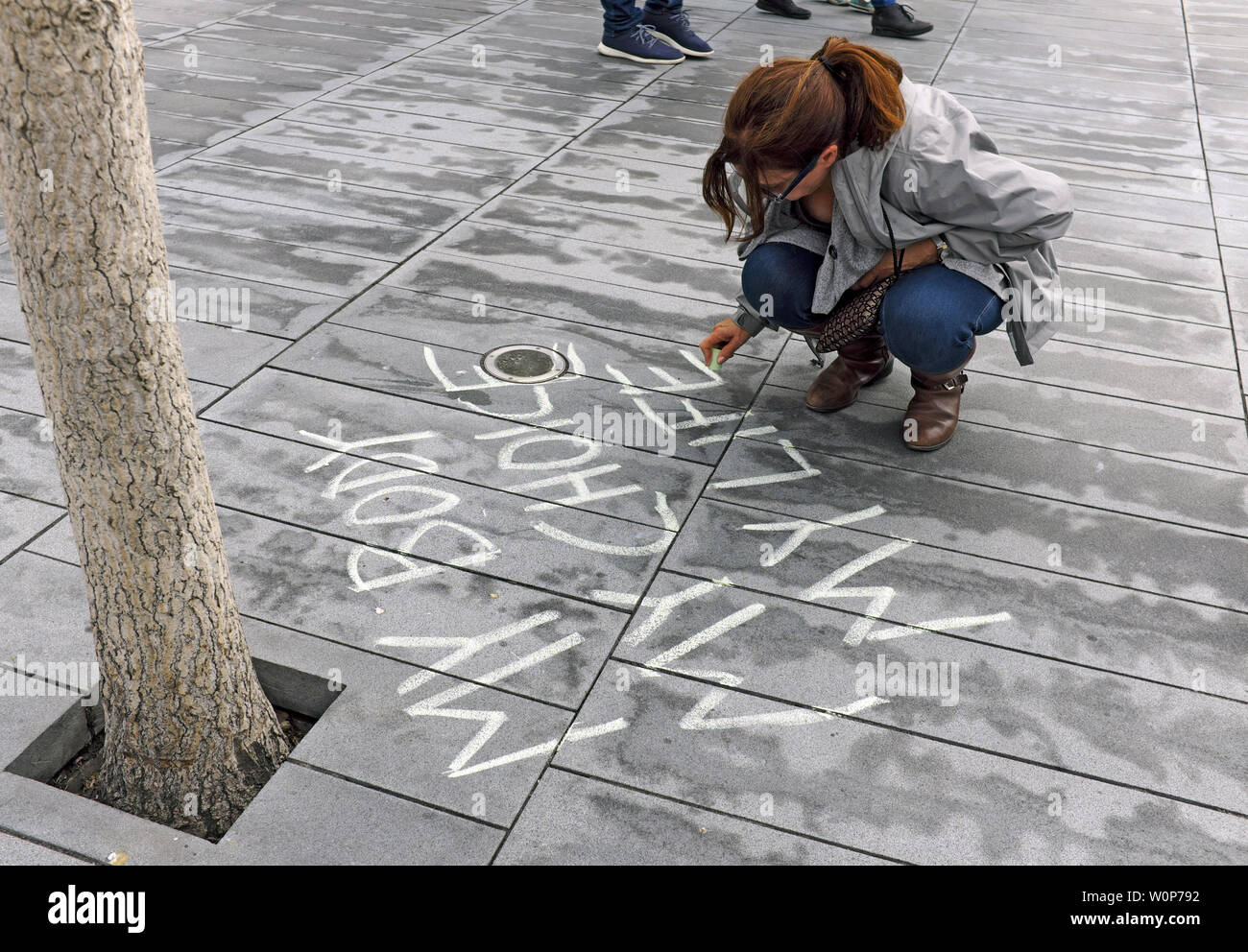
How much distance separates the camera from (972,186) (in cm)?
278

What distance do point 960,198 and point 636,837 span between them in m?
1.73

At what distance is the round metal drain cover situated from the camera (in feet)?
11.3

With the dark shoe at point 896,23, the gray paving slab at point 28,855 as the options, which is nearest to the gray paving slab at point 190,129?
the gray paving slab at point 28,855

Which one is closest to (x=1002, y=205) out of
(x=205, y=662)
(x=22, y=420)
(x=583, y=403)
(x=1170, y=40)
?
(x=583, y=403)

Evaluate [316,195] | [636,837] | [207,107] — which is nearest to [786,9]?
[207,107]

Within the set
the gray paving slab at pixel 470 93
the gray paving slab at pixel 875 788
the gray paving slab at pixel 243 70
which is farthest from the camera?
the gray paving slab at pixel 243 70

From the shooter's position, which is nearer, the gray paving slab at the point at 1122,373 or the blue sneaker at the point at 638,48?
the gray paving slab at the point at 1122,373

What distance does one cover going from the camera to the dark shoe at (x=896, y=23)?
24.0 feet

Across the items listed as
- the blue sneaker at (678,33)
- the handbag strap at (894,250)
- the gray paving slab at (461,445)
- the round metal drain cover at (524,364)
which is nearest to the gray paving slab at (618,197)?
the round metal drain cover at (524,364)

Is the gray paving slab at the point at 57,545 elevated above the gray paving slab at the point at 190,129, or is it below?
below

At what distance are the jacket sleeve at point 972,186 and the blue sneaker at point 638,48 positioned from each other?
410cm

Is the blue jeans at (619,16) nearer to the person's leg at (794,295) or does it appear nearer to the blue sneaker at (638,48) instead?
the blue sneaker at (638,48)

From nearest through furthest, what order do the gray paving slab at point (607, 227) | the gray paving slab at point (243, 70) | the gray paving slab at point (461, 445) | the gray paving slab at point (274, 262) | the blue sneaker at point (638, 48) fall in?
the gray paving slab at point (461, 445), the gray paving slab at point (274, 262), the gray paving slab at point (607, 227), the gray paving slab at point (243, 70), the blue sneaker at point (638, 48)

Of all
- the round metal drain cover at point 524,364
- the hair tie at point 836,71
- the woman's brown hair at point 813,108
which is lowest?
the round metal drain cover at point 524,364
